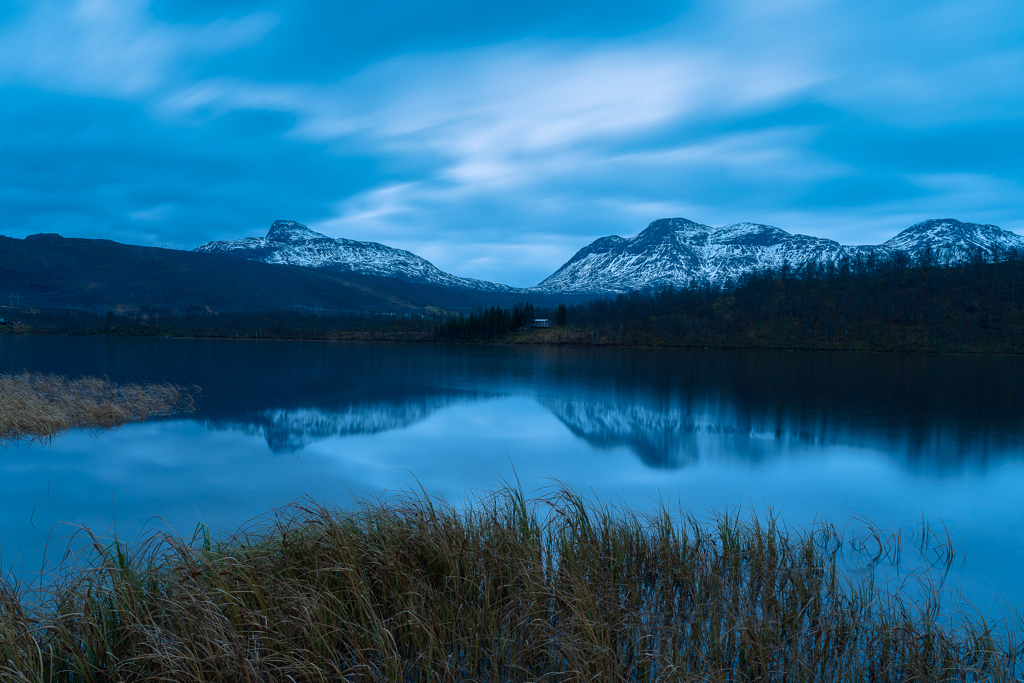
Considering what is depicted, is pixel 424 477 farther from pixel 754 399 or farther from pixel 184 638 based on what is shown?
pixel 754 399

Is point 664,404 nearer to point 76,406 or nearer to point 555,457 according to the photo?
point 555,457

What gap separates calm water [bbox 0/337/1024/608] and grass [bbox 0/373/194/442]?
123 cm

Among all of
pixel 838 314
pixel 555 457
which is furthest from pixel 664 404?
pixel 838 314

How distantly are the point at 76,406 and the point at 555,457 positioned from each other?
55.5 feet

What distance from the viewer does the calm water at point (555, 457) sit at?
10.6 m

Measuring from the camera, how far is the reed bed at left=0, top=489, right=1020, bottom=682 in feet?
13.5

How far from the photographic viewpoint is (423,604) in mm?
4910

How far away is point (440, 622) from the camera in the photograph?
4859 mm

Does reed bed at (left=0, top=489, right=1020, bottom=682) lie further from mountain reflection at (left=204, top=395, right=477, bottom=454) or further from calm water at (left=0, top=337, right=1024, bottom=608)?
mountain reflection at (left=204, top=395, right=477, bottom=454)

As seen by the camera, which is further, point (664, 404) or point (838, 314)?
point (838, 314)

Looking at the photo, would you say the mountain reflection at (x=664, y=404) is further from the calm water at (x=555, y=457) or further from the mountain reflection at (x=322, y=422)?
the calm water at (x=555, y=457)

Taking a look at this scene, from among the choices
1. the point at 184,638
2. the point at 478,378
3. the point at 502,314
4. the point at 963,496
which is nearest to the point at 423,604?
the point at 184,638

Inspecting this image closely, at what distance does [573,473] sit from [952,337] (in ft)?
343

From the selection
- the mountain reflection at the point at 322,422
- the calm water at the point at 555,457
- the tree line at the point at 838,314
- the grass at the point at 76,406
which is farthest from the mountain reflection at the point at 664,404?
the tree line at the point at 838,314
